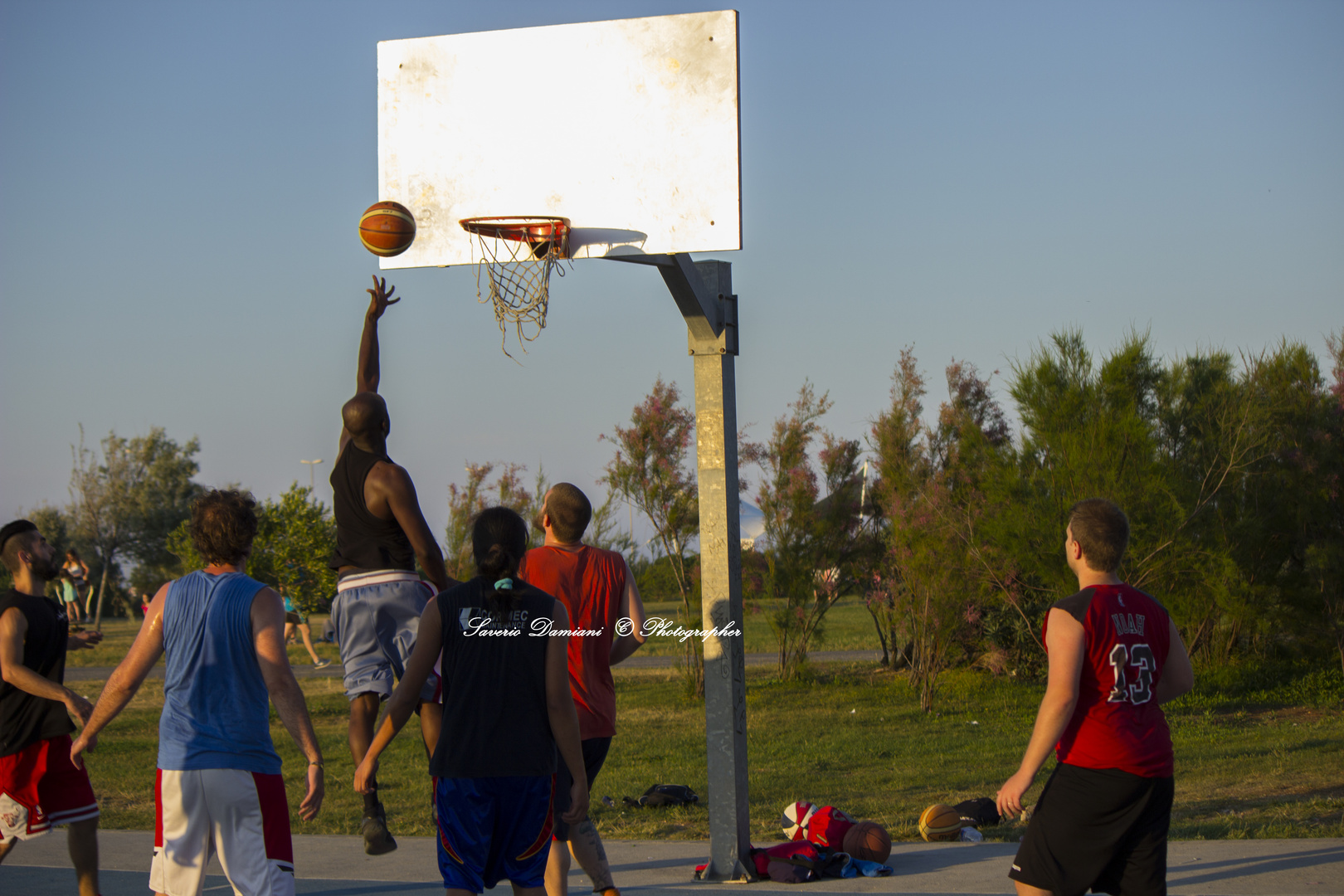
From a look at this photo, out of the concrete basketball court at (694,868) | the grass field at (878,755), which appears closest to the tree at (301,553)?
the grass field at (878,755)

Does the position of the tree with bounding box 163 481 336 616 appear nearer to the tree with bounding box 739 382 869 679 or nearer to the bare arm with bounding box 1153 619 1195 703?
the tree with bounding box 739 382 869 679

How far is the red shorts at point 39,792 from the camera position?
5.40 meters

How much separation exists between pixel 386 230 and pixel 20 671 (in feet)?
9.57

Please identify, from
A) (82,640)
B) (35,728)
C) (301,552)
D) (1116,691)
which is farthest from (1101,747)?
(301,552)

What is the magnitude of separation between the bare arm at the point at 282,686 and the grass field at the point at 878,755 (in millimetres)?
4525

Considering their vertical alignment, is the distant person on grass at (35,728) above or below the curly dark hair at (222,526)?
below

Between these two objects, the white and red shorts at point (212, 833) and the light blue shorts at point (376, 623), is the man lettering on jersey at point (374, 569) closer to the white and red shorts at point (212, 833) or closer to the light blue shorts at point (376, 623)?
the light blue shorts at point (376, 623)

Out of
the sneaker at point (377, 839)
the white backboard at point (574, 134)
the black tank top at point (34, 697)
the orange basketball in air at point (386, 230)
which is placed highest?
the white backboard at point (574, 134)

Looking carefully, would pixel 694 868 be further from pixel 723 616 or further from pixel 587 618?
pixel 587 618

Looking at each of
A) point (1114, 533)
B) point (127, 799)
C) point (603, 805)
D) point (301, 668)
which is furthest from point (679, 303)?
point (301, 668)

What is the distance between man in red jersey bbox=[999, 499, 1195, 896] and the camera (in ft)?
12.8

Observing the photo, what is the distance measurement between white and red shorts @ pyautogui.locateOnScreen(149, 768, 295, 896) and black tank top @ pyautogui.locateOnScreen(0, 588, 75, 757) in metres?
1.93

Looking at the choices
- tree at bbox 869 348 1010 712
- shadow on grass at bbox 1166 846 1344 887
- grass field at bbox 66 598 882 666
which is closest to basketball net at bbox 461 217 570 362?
shadow on grass at bbox 1166 846 1344 887

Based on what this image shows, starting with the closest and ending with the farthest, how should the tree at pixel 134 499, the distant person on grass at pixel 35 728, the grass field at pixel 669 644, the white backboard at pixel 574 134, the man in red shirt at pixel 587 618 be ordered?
the man in red shirt at pixel 587 618, the distant person on grass at pixel 35 728, the white backboard at pixel 574 134, the grass field at pixel 669 644, the tree at pixel 134 499
